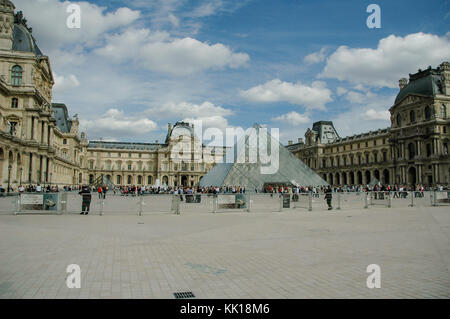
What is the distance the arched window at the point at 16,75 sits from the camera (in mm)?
33000

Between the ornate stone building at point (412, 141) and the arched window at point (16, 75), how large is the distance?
51.2 meters

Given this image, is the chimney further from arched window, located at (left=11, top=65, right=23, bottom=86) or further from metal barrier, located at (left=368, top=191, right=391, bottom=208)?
arched window, located at (left=11, top=65, right=23, bottom=86)

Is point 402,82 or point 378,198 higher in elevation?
point 402,82

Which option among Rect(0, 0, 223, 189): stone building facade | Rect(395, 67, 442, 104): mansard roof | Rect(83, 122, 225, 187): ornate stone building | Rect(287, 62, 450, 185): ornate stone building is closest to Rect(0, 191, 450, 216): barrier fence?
Rect(0, 0, 223, 189): stone building facade

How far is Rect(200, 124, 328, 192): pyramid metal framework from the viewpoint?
33.1 meters

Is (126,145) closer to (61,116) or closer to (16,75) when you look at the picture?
(61,116)

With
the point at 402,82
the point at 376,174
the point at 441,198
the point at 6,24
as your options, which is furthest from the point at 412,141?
the point at 6,24

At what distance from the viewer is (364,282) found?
3953 millimetres

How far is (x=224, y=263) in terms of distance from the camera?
4.96 metres

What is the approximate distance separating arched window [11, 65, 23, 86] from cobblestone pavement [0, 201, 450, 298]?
30.5 m

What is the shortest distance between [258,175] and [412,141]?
30.0m

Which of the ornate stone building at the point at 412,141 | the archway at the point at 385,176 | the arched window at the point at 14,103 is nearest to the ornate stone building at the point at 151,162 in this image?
the ornate stone building at the point at 412,141
